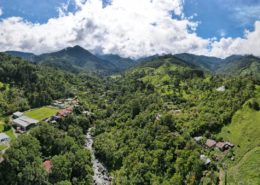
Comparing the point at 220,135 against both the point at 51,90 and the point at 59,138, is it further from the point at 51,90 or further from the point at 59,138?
the point at 51,90

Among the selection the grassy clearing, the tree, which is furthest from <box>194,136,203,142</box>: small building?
the tree

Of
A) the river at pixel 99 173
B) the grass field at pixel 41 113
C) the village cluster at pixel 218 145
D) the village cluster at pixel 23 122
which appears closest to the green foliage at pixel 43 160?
the river at pixel 99 173

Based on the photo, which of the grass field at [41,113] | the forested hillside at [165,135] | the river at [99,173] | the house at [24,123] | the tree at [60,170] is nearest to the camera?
the tree at [60,170]

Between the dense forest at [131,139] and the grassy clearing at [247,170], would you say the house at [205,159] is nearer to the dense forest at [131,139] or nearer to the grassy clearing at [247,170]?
the dense forest at [131,139]

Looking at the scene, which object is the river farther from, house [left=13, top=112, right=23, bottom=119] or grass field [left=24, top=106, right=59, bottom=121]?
house [left=13, top=112, right=23, bottom=119]

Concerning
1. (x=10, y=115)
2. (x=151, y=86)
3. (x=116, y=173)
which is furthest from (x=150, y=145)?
(x=151, y=86)

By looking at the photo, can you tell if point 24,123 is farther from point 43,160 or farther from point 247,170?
point 247,170
